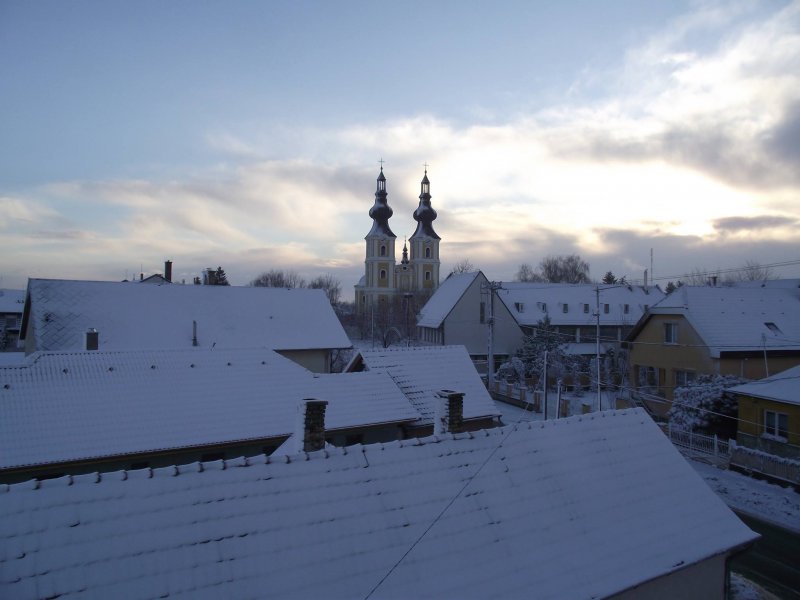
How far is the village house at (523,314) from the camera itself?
45031 millimetres

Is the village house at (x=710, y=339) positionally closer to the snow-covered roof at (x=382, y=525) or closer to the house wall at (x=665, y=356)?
the house wall at (x=665, y=356)

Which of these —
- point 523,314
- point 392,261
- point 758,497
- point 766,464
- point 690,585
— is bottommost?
point 758,497

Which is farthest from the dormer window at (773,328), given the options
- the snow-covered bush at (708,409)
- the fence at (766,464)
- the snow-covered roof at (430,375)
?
the snow-covered roof at (430,375)

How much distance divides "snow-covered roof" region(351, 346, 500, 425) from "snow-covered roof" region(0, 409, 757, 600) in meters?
9.24

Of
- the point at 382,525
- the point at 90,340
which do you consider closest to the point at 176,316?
the point at 90,340

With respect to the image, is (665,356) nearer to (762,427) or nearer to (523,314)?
(762,427)

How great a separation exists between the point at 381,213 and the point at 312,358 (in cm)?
5651

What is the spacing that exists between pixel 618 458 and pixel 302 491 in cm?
592

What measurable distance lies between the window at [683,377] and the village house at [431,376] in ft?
42.3

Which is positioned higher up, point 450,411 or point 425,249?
point 425,249

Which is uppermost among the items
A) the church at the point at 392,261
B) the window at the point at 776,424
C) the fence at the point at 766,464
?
the church at the point at 392,261

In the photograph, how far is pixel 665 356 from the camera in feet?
94.0

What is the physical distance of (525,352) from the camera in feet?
128

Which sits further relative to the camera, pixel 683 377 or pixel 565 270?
pixel 565 270
